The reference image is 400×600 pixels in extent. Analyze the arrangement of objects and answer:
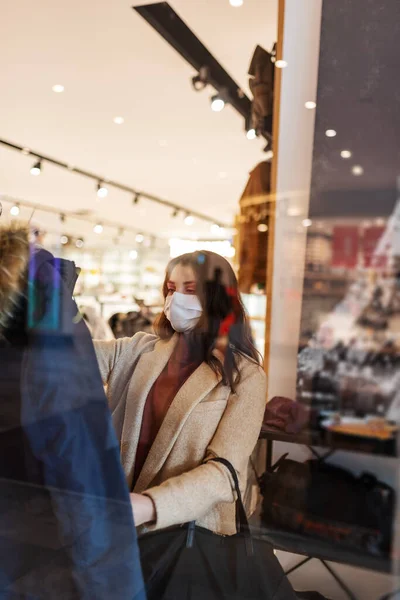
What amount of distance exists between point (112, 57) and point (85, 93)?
1.59 feet

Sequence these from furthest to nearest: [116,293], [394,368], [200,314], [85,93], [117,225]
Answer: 1. [85,93]
2. [117,225]
3. [116,293]
4. [200,314]
5. [394,368]

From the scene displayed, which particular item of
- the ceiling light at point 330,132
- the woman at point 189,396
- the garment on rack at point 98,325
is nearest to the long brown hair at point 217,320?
the woman at point 189,396

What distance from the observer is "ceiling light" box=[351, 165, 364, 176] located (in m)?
0.99

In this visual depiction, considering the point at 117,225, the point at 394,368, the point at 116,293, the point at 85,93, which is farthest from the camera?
the point at 85,93

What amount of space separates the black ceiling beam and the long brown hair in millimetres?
1021

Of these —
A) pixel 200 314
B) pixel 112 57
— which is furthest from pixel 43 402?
pixel 112 57

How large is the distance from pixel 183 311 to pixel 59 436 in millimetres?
305

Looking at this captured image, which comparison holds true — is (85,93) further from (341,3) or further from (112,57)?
(341,3)

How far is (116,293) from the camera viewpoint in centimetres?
175

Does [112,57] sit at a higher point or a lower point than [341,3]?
higher

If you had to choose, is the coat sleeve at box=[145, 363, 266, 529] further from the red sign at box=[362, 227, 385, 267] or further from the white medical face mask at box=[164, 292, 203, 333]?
the red sign at box=[362, 227, 385, 267]

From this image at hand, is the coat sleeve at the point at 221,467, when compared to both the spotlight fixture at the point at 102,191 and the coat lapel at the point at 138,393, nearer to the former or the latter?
the coat lapel at the point at 138,393

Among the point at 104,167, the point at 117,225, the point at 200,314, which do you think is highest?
the point at 104,167

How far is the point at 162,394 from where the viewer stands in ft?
3.43
